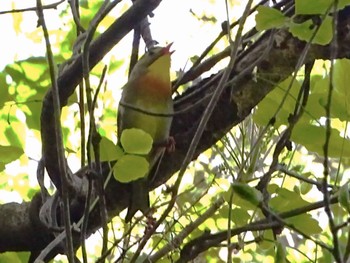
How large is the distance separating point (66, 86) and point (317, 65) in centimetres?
60

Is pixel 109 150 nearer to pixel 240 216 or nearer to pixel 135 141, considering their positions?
pixel 135 141

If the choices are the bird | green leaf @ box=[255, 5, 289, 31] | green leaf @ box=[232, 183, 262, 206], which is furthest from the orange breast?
green leaf @ box=[232, 183, 262, 206]

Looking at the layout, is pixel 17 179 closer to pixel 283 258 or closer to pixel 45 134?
pixel 45 134

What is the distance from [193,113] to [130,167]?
37 cm

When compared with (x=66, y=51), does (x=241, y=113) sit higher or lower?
lower

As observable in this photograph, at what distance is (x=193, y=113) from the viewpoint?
123 cm

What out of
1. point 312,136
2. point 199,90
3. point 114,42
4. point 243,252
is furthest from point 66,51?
point 312,136

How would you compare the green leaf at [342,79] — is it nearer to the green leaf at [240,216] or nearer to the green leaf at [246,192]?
the green leaf at [246,192]

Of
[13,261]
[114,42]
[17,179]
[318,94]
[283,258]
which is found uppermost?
[17,179]

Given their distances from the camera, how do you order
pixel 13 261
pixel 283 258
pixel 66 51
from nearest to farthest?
1. pixel 283 258
2. pixel 13 261
3. pixel 66 51

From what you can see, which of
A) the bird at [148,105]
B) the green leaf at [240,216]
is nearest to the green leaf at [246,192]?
the green leaf at [240,216]

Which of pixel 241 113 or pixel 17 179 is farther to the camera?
pixel 17 179

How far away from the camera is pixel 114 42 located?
0.97 meters

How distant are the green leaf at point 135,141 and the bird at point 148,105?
288mm
